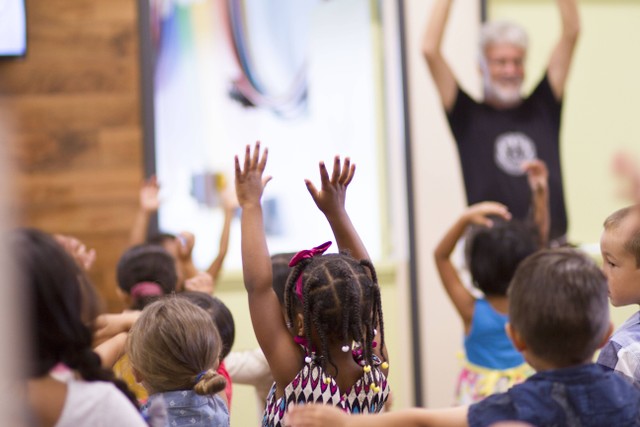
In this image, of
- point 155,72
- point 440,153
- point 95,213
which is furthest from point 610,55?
point 95,213

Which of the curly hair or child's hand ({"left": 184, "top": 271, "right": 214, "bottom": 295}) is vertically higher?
the curly hair

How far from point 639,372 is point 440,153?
2270mm

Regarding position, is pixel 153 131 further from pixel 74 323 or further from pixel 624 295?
pixel 74 323

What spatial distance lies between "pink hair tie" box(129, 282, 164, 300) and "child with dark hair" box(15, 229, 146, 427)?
102 cm

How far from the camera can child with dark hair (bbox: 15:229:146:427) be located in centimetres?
125

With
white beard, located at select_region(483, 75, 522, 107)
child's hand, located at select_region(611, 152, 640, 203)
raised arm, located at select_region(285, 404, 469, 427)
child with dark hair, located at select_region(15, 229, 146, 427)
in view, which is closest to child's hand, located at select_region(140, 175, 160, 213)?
white beard, located at select_region(483, 75, 522, 107)

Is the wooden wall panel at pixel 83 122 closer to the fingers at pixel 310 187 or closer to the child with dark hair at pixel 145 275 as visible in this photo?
the child with dark hair at pixel 145 275

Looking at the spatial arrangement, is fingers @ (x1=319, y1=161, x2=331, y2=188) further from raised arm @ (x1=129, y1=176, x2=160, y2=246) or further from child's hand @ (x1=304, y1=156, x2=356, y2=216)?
raised arm @ (x1=129, y1=176, x2=160, y2=246)

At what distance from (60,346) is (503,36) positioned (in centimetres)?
255

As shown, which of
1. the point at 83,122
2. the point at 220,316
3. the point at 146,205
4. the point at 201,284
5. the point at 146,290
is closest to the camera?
the point at 220,316

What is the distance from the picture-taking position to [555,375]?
1298mm

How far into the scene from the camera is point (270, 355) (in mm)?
1690

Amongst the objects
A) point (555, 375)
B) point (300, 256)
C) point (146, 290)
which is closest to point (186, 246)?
point (146, 290)

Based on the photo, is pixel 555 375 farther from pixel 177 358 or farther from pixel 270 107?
pixel 270 107
